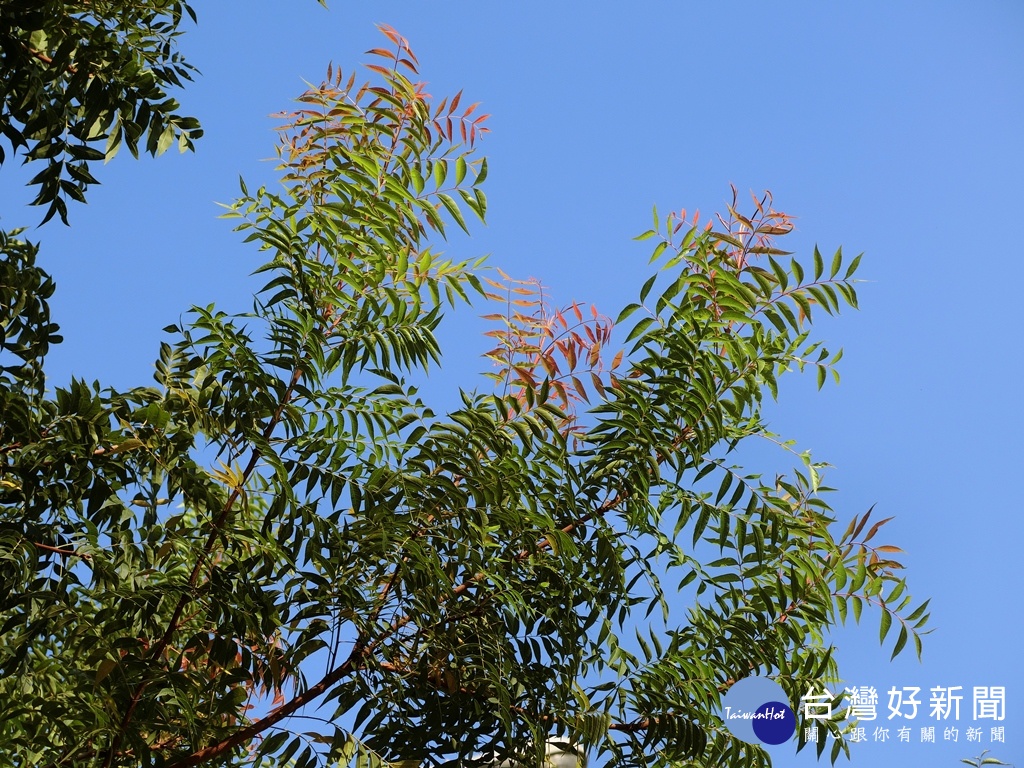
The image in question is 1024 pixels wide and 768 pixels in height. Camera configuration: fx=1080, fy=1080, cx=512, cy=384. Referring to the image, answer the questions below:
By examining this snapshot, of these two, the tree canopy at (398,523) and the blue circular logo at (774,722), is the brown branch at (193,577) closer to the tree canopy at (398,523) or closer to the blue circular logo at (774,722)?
the tree canopy at (398,523)

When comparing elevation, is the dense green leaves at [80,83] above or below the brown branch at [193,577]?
above

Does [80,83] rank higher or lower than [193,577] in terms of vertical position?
higher

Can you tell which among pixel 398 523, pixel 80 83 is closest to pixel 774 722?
pixel 398 523

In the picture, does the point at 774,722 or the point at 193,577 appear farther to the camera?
the point at 774,722

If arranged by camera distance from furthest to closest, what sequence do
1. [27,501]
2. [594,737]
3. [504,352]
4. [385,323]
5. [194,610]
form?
[504,352] < [194,610] < [385,323] < [594,737] < [27,501]

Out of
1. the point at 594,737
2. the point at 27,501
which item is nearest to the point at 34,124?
the point at 27,501

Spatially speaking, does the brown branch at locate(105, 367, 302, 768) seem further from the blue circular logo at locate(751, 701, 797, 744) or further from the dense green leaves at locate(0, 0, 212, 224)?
the blue circular logo at locate(751, 701, 797, 744)

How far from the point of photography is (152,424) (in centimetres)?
170

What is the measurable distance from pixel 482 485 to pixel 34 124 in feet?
3.07

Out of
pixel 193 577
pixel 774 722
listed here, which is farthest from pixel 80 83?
pixel 774 722

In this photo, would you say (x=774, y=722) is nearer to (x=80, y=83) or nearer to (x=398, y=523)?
(x=398, y=523)

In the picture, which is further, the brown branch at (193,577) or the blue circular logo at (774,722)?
the blue circular logo at (774,722)

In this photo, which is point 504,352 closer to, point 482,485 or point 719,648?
point 482,485

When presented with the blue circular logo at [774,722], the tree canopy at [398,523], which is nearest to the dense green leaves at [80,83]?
the tree canopy at [398,523]
